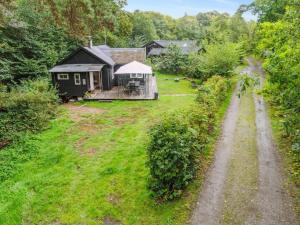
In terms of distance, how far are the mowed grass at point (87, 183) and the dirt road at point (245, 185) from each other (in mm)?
729

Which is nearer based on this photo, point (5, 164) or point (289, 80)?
point (289, 80)

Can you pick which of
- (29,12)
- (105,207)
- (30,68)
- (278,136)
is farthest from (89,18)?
(29,12)

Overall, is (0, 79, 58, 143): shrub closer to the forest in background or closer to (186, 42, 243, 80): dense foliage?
the forest in background

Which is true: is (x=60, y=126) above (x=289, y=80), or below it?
below

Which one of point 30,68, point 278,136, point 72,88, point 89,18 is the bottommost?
point 278,136

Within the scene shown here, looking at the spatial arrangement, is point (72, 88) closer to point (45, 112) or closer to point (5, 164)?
point (45, 112)

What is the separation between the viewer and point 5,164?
479 inches

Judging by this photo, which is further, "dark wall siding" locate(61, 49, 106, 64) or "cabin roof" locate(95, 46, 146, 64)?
"cabin roof" locate(95, 46, 146, 64)

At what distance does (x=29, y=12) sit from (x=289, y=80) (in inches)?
1006

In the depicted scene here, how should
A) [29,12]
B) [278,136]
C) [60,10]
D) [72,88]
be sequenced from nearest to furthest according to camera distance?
1. [60,10]
2. [278,136]
3. [72,88]
4. [29,12]

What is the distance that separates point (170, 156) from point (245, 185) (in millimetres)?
3143

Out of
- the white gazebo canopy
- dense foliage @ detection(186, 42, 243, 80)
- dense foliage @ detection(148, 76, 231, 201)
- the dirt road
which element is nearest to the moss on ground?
the dirt road

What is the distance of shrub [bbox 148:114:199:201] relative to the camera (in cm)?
868

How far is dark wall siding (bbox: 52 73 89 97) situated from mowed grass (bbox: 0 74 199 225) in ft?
23.6
